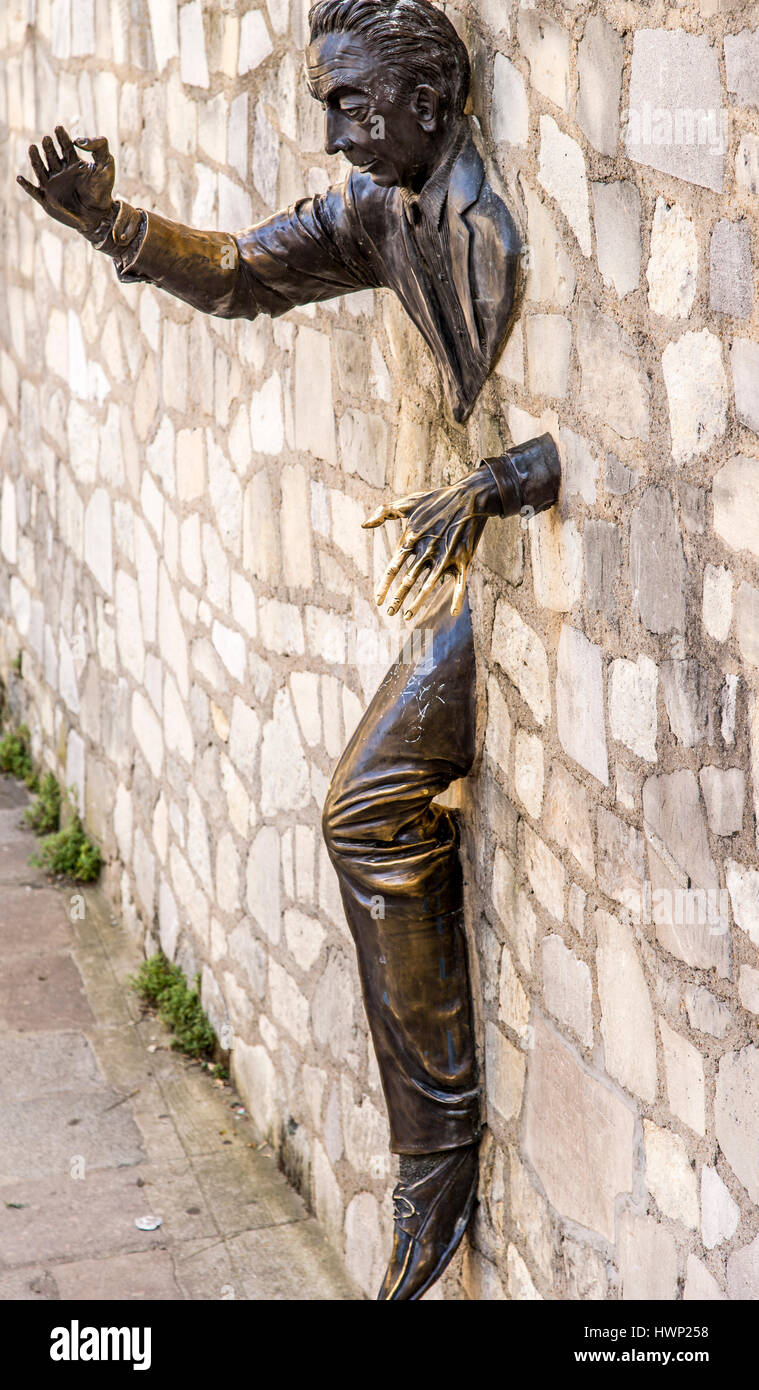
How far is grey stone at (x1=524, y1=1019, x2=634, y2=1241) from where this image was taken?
223cm

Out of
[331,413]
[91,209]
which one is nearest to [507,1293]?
[331,413]

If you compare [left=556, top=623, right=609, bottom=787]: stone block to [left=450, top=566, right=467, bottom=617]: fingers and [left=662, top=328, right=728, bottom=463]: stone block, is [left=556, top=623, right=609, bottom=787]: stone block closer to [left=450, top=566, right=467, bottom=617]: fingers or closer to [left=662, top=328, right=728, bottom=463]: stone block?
[left=450, top=566, right=467, bottom=617]: fingers

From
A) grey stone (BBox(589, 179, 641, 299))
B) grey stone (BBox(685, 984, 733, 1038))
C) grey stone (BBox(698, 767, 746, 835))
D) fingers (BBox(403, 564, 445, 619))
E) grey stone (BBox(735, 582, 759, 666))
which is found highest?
grey stone (BBox(589, 179, 641, 299))

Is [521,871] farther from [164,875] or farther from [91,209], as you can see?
[164,875]

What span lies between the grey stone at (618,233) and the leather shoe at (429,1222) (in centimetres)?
153

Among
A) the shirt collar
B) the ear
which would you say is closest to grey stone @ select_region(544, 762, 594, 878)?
the shirt collar

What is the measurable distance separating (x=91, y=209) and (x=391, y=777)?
102cm

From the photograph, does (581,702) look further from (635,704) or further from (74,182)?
(74,182)

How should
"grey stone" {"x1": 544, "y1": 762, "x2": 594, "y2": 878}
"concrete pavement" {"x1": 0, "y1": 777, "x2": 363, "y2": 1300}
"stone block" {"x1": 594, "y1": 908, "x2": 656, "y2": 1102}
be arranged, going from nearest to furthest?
"stone block" {"x1": 594, "y1": 908, "x2": 656, "y2": 1102} < "grey stone" {"x1": 544, "y1": 762, "x2": 594, "y2": 878} < "concrete pavement" {"x1": 0, "y1": 777, "x2": 363, "y2": 1300}

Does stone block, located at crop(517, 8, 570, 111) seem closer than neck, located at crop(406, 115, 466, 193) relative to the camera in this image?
Yes

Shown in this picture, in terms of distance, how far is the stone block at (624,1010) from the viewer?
6.91 ft

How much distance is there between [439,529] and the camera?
2.10 metres

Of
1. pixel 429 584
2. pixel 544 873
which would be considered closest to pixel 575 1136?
pixel 544 873

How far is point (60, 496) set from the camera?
5.31 m
